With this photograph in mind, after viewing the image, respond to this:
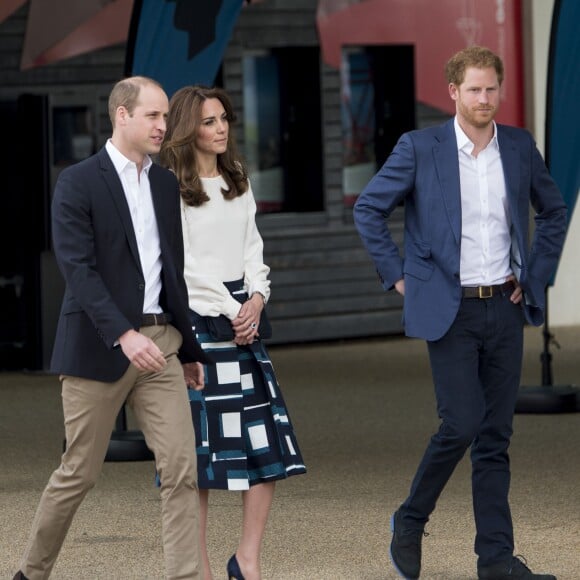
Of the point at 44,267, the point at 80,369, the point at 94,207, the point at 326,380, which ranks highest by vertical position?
the point at 94,207

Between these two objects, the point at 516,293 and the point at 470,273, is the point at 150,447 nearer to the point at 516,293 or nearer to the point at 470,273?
Result: the point at 470,273

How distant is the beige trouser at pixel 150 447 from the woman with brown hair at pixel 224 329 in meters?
0.39

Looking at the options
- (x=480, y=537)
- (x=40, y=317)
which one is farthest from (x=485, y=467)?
(x=40, y=317)

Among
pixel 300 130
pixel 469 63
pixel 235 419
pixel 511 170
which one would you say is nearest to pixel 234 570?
pixel 235 419

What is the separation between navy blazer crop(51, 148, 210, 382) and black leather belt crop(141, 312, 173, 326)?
0.10 feet

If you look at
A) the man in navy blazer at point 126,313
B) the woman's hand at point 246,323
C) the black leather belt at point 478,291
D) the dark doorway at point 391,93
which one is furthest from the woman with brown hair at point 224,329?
the dark doorway at point 391,93

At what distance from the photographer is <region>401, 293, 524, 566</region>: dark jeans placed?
18.7 ft

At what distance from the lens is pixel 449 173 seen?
572cm

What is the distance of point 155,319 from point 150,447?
1.31 ft

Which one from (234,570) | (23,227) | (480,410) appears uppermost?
(480,410)

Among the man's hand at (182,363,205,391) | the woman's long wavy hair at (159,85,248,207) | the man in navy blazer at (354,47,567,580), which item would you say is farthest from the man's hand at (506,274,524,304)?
the man's hand at (182,363,205,391)

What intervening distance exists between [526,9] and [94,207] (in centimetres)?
1102

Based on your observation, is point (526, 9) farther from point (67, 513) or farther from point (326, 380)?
point (67, 513)

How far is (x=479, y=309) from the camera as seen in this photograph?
18.8 feet
